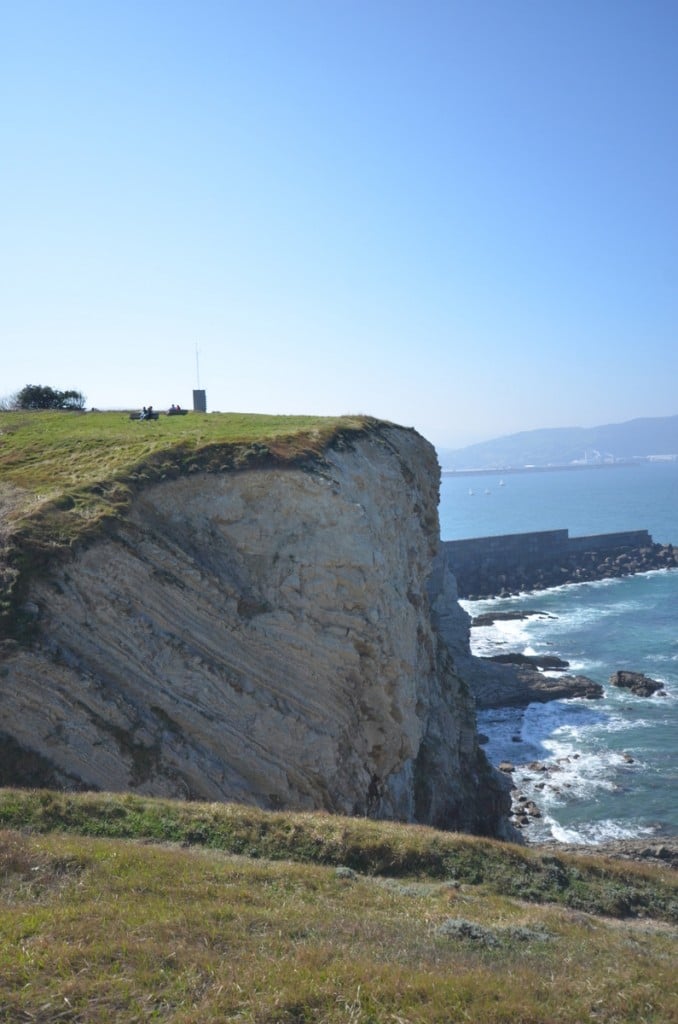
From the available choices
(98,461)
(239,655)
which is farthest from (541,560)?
(239,655)

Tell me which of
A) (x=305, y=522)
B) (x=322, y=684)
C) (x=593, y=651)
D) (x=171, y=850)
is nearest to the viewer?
(x=171, y=850)

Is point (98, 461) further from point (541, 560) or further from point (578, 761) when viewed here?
point (541, 560)

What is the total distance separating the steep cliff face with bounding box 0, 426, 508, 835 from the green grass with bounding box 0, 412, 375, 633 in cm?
48

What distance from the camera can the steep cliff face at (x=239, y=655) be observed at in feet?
51.1

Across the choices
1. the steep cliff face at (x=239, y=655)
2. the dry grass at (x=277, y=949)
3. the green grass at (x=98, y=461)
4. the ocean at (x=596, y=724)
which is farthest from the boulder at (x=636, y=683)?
the dry grass at (x=277, y=949)

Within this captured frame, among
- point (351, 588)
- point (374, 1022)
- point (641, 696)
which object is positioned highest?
point (351, 588)

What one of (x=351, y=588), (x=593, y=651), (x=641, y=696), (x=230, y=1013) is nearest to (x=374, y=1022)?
(x=230, y=1013)

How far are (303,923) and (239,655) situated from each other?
9145 millimetres

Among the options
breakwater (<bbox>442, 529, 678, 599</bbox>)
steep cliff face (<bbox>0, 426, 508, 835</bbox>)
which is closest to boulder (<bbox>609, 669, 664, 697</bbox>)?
steep cliff face (<bbox>0, 426, 508, 835</bbox>)

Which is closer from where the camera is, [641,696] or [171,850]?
[171,850]

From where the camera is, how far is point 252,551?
19.6 meters

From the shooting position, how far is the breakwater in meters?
82.4

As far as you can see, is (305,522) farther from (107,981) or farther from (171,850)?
(107,981)

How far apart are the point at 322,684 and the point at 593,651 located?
4155 centimetres
